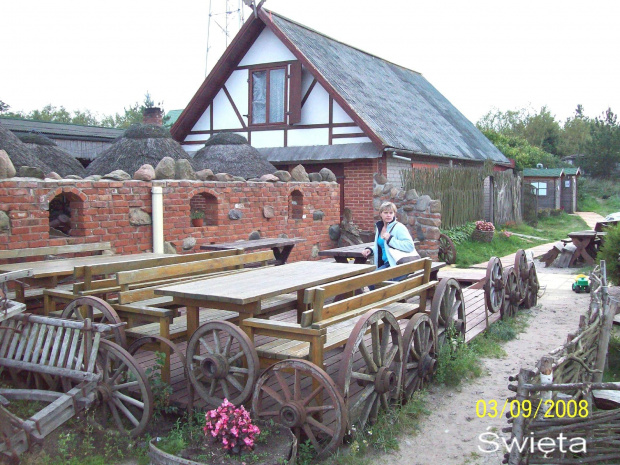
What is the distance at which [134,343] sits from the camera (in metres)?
4.48

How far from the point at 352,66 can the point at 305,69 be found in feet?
9.34

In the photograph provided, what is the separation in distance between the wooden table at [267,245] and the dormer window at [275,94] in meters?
6.32

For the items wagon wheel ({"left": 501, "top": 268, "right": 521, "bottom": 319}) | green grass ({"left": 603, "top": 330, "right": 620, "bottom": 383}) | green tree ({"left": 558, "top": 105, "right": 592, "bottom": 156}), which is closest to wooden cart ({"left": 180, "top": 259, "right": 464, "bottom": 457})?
green grass ({"left": 603, "top": 330, "right": 620, "bottom": 383})

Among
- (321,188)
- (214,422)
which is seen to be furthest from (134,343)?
(321,188)

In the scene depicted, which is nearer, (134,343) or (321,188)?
(134,343)

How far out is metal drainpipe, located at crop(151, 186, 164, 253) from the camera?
24.4 feet

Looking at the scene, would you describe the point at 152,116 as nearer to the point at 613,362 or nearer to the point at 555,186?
the point at 613,362

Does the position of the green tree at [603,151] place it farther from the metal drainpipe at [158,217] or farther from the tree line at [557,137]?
the metal drainpipe at [158,217]

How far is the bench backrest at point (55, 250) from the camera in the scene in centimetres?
570

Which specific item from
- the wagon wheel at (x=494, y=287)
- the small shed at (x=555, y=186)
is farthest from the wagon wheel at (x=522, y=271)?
the small shed at (x=555, y=186)

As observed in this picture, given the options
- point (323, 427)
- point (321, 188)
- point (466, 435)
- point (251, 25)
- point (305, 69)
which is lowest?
point (466, 435)

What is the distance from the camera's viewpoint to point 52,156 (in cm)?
1186

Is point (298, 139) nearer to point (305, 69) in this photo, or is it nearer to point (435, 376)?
point (305, 69)

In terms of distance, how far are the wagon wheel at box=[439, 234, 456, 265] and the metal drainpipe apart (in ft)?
22.7
